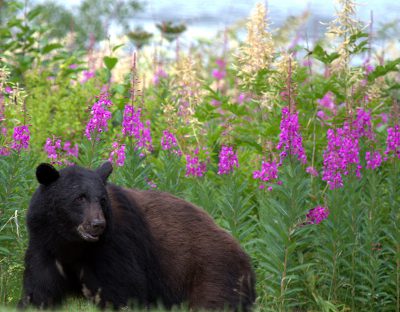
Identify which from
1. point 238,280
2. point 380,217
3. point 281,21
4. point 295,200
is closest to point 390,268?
point 380,217

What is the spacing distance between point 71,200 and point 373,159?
3086mm

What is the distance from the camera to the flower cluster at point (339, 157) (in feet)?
24.6

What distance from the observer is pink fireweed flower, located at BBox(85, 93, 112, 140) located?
7484mm

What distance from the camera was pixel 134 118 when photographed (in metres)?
7.91

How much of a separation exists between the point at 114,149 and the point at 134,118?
0.34 metres

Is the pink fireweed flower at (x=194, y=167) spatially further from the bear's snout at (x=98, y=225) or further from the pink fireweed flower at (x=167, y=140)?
the bear's snout at (x=98, y=225)

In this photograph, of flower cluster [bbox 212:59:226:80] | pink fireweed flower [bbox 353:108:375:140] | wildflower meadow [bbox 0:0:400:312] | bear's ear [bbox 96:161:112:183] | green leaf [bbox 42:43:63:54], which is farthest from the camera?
flower cluster [bbox 212:59:226:80]

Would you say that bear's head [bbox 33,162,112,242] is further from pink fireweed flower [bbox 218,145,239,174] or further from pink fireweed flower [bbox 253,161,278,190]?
pink fireweed flower [bbox 253,161,278,190]

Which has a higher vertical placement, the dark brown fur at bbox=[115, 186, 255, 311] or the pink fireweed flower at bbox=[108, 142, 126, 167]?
the pink fireweed flower at bbox=[108, 142, 126, 167]

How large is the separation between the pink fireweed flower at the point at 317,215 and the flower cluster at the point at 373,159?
2.66ft

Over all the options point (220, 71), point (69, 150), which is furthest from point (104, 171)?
point (220, 71)

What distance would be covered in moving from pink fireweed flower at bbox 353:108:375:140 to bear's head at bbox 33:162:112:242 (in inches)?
114

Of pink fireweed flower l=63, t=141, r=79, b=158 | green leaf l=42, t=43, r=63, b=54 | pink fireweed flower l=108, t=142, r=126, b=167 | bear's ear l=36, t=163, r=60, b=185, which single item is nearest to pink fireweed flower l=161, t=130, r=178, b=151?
pink fireweed flower l=108, t=142, r=126, b=167

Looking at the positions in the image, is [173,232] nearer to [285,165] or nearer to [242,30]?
[285,165]
